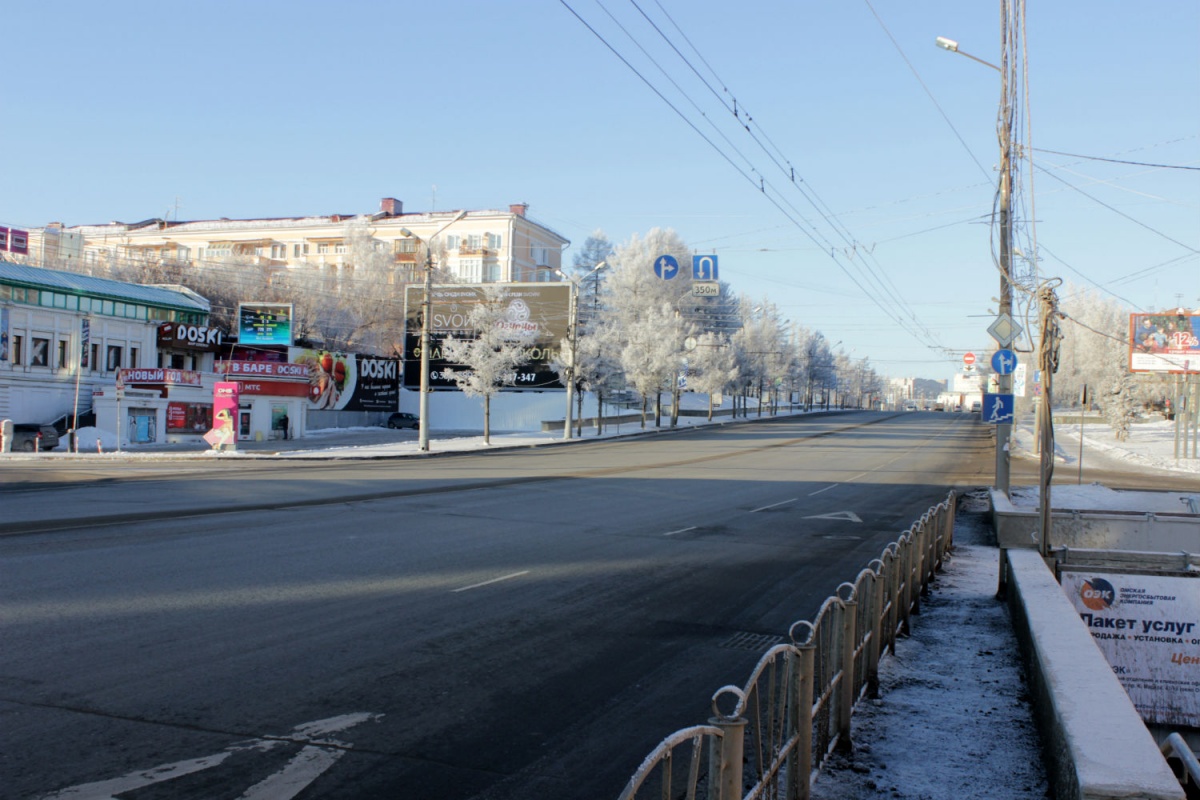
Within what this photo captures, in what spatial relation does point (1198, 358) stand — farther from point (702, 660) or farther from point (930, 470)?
point (702, 660)

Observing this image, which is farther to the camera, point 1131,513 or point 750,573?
point 1131,513

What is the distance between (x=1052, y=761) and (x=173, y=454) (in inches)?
1539

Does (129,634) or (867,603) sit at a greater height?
(867,603)

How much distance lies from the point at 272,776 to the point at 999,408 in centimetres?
1839

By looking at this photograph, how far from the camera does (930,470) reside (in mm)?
35781

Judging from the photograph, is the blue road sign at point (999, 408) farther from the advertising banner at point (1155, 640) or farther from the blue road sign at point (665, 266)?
the blue road sign at point (665, 266)

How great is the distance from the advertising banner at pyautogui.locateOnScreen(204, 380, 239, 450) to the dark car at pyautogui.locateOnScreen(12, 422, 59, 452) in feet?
28.5

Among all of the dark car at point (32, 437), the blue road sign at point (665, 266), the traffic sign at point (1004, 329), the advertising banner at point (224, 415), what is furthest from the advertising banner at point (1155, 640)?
the dark car at point (32, 437)

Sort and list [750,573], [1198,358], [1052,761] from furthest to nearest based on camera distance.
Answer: [1198,358] → [750,573] → [1052,761]

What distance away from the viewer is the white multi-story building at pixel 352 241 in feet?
A: 302

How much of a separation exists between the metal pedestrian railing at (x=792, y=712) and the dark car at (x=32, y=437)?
1685 inches

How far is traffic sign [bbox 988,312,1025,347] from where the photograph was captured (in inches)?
790

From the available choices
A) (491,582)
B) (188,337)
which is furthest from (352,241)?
(491,582)

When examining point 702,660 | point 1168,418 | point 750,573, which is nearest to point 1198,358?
point 1168,418
